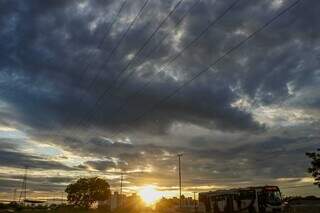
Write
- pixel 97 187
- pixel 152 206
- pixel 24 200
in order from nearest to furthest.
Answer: pixel 152 206 < pixel 97 187 < pixel 24 200

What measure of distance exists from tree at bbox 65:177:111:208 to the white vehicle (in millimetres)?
78436

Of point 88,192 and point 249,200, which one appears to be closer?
point 249,200

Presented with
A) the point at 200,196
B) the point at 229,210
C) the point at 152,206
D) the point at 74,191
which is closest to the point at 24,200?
the point at 74,191

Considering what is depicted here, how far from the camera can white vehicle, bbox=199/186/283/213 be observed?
53.3 metres

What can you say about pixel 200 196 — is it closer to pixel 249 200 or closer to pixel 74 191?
pixel 249 200

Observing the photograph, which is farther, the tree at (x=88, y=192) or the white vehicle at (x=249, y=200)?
the tree at (x=88, y=192)

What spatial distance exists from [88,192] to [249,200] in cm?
9042

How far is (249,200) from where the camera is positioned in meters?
54.9

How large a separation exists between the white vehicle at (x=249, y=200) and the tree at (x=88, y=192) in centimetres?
7844

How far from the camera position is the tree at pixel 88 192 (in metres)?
134

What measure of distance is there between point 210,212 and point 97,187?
252 ft

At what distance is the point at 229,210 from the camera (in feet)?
192

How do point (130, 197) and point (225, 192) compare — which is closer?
point (225, 192)

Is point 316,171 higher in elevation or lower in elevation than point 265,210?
higher
